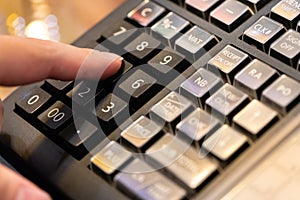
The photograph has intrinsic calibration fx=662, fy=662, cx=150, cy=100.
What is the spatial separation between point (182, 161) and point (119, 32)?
0.39 feet

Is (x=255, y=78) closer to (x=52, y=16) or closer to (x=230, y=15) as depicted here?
(x=230, y=15)

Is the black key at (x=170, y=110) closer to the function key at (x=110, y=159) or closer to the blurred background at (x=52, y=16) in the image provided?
the function key at (x=110, y=159)

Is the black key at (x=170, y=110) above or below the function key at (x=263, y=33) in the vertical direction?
below

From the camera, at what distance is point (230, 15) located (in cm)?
42

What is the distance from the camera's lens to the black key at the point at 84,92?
1.33 feet

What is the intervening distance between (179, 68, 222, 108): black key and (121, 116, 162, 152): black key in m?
0.03

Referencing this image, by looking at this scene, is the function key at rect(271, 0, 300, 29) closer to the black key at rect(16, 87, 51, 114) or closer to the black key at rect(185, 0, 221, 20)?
the black key at rect(185, 0, 221, 20)

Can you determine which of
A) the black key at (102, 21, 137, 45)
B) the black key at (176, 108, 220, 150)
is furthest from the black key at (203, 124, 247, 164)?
the black key at (102, 21, 137, 45)

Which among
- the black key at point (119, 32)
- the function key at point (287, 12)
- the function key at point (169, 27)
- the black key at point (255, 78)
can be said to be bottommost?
the black key at point (119, 32)

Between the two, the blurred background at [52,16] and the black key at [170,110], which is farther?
the blurred background at [52,16]

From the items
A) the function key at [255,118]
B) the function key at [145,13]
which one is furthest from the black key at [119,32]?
the function key at [255,118]

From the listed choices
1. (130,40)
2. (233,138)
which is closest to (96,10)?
(130,40)

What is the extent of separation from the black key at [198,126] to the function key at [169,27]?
6 centimetres

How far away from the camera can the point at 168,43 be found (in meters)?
0.42
